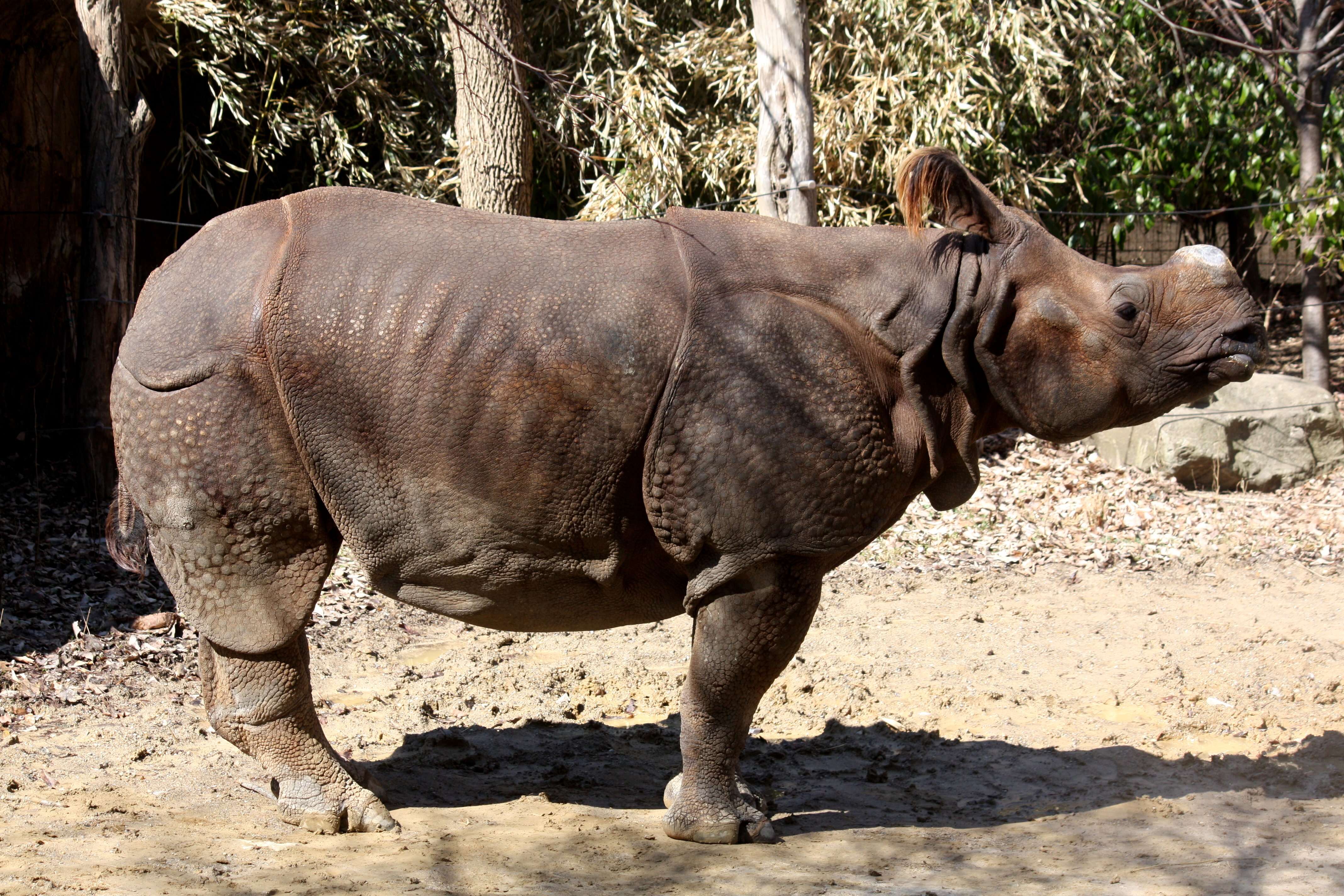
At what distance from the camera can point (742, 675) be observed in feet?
12.8

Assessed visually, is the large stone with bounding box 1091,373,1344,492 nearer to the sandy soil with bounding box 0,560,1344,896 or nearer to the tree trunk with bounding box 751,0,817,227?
the sandy soil with bounding box 0,560,1344,896

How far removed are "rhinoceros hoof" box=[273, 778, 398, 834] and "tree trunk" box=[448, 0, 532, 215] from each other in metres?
4.61

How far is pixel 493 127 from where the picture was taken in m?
8.03

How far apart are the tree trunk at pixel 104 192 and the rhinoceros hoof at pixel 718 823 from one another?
5144mm

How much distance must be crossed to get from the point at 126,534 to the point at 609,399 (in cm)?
192

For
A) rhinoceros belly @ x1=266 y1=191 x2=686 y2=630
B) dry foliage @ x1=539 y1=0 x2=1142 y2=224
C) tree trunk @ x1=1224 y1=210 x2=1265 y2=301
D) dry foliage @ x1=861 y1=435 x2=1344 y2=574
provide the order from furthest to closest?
1. tree trunk @ x1=1224 y1=210 x2=1265 y2=301
2. dry foliage @ x1=539 y1=0 x2=1142 y2=224
3. dry foliage @ x1=861 y1=435 x2=1344 y2=574
4. rhinoceros belly @ x1=266 y1=191 x2=686 y2=630

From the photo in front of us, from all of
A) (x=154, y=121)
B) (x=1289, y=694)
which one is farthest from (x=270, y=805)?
(x=154, y=121)

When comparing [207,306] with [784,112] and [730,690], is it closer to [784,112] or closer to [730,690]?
[730,690]

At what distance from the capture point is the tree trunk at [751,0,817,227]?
7.54 meters

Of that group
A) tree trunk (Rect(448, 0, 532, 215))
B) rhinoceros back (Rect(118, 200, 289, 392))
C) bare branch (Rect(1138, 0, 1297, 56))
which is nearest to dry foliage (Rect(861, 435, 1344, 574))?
bare branch (Rect(1138, 0, 1297, 56))

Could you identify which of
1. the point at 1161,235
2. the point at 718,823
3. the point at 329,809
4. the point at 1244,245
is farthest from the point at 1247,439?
the point at 329,809

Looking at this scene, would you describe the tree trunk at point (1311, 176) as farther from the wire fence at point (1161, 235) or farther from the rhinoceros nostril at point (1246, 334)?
the rhinoceros nostril at point (1246, 334)

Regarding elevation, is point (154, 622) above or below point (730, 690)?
below

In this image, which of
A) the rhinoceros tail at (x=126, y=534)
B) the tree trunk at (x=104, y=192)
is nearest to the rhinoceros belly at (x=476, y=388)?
the rhinoceros tail at (x=126, y=534)
